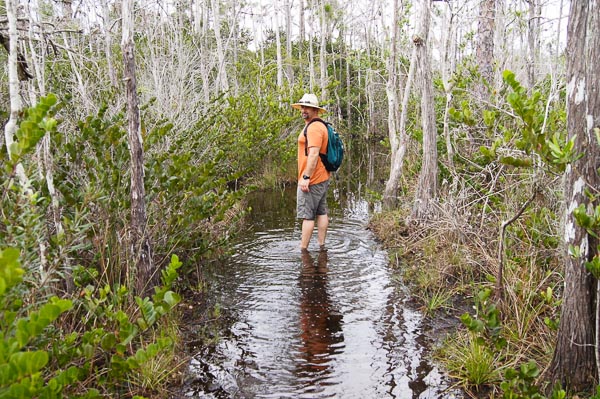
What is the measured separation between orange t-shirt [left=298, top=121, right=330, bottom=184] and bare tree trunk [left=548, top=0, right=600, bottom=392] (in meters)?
3.79

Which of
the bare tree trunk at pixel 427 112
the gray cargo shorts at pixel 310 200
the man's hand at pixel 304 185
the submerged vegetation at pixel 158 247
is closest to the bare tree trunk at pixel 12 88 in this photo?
the submerged vegetation at pixel 158 247

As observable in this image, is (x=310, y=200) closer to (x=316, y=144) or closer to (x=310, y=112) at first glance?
(x=316, y=144)

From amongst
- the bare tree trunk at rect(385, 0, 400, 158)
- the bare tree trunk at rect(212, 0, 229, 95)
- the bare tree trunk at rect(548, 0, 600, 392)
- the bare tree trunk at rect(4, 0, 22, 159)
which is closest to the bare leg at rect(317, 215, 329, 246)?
the bare tree trunk at rect(385, 0, 400, 158)

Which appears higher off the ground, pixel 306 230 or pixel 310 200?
pixel 310 200

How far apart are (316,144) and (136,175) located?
279 centimetres

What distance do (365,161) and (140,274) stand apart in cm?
1580

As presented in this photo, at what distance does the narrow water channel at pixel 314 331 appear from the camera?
3756 millimetres

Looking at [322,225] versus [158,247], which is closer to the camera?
[158,247]

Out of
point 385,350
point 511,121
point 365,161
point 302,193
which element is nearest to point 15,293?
point 385,350

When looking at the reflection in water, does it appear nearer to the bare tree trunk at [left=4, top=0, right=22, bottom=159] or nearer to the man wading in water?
the man wading in water

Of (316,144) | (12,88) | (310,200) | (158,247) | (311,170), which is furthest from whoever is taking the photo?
(310,200)

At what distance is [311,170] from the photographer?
21.8ft

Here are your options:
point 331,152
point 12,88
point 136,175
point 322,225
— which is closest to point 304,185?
point 331,152

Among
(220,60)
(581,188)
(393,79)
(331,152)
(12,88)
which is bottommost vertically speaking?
(581,188)
